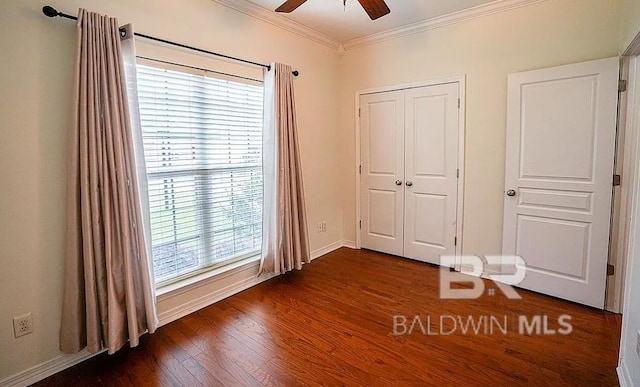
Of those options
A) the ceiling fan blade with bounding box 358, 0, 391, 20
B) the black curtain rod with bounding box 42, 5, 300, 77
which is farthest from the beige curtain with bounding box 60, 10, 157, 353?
the ceiling fan blade with bounding box 358, 0, 391, 20

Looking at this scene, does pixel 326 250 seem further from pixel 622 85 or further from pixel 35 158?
pixel 622 85

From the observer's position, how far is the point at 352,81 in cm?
396

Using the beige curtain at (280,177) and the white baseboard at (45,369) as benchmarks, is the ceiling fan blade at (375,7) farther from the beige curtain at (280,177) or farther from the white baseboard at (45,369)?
the white baseboard at (45,369)

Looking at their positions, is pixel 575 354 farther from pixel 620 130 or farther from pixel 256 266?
pixel 256 266

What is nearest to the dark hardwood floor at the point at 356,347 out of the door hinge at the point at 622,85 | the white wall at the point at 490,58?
the white wall at the point at 490,58

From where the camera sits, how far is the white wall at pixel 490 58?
2500 mm

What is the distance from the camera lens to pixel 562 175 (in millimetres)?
2594

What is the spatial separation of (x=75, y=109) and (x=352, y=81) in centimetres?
297

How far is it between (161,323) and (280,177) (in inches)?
61.2

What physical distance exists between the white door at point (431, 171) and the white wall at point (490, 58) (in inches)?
5.8

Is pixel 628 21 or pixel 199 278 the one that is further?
pixel 199 278

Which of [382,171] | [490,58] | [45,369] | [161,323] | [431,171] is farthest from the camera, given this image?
[382,171]

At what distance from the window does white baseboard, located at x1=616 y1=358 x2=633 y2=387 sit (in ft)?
9.07

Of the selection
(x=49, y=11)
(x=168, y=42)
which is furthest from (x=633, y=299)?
(x=49, y=11)
